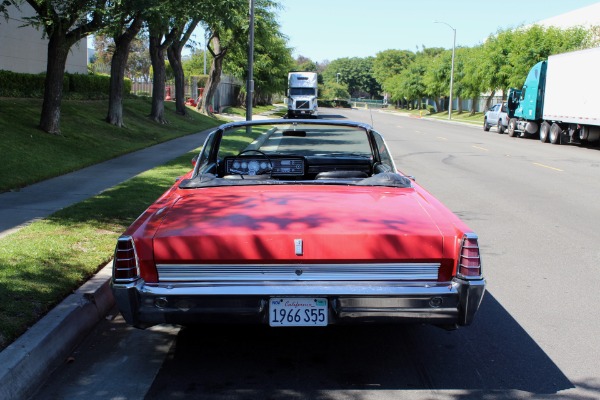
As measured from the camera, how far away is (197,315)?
13.1 feet

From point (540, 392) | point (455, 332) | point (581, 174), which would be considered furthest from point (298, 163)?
point (581, 174)

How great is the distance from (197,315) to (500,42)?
52.4 meters

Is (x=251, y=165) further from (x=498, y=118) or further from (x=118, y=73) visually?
(x=498, y=118)

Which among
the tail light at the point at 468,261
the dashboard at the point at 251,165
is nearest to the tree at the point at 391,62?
the dashboard at the point at 251,165

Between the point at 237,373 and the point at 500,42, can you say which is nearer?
the point at 237,373

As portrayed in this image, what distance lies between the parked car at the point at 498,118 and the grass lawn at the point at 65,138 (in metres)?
19.4

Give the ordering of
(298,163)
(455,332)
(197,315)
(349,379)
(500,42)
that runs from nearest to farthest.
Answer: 1. (197,315)
2. (349,379)
3. (455,332)
4. (298,163)
5. (500,42)

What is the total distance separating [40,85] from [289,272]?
21.2 m

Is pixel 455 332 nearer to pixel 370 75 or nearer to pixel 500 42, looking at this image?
pixel 500 42

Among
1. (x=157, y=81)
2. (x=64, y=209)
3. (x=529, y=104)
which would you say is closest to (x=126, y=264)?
(x=64, y=209)

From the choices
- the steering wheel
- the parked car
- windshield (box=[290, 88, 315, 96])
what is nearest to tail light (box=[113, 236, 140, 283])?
the steering wheel

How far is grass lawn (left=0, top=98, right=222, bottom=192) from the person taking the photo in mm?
13148

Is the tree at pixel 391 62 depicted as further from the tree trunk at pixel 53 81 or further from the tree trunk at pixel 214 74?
the tree trunk at pixel 53 81

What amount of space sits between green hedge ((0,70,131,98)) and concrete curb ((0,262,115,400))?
17.2 m
